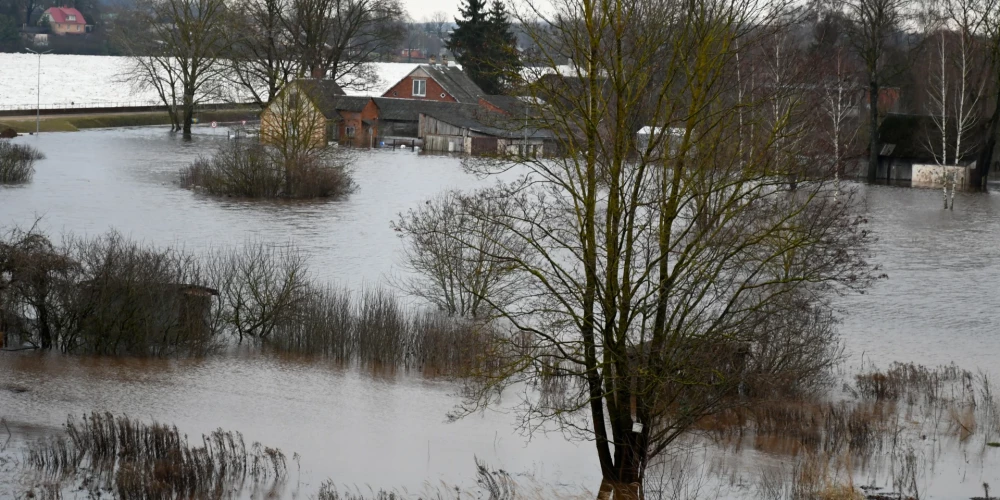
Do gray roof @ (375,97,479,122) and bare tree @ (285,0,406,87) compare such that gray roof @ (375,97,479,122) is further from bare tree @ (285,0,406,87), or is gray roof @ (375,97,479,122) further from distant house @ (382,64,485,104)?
distant house @ (382,64,485,104)

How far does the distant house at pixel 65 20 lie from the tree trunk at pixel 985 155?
9091cm

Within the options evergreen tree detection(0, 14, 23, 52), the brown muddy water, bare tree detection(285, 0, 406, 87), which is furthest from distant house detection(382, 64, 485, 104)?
evergreen tree detection(0, 14, 23, 52)

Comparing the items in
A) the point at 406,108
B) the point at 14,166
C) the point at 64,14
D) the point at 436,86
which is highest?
the point at 64,14

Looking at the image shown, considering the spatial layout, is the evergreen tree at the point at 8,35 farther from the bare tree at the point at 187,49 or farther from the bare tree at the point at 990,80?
the bare tree at the point at 990,80

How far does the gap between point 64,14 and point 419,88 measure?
61.3m

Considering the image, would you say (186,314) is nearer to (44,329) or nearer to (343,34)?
(44,329)

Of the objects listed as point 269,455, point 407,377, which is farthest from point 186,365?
point 269,455

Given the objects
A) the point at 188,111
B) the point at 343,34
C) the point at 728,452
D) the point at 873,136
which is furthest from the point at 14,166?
the point at 873,136

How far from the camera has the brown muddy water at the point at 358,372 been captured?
1312 centimetres

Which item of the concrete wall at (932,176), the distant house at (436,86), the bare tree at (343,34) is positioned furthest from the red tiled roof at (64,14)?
the concrete wall at (932,176)

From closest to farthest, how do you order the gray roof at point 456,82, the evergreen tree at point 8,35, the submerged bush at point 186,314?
the submerged bush at point 186,314
the gray roof at point 456,82
the evergreen tree at point 8,35

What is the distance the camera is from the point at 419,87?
72.9 metres

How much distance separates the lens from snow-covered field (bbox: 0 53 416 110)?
73.0 m

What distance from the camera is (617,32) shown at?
10.8m
